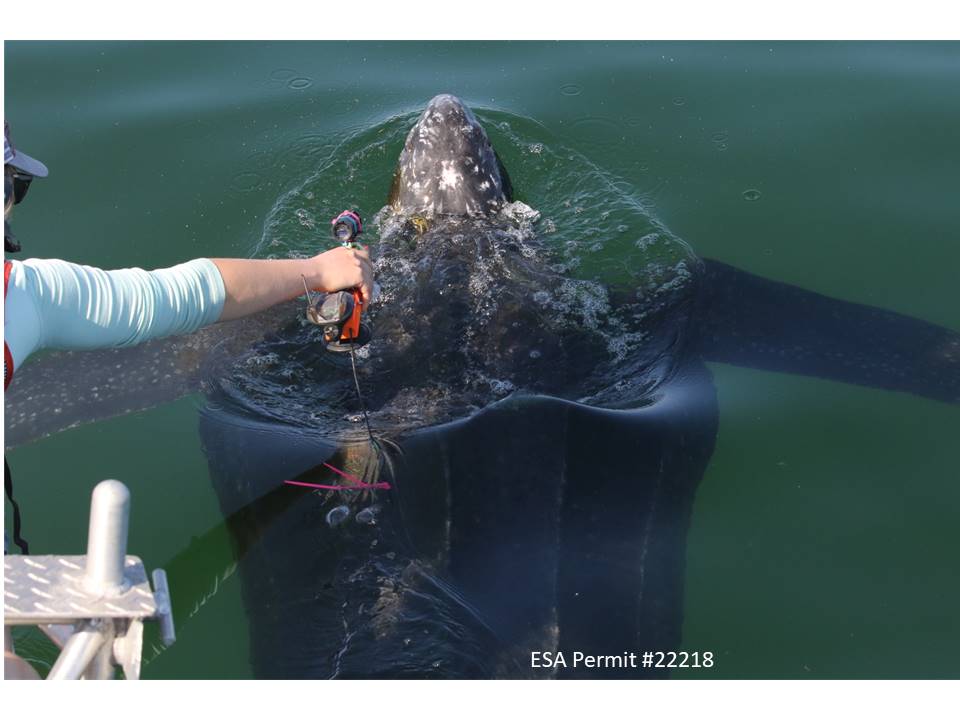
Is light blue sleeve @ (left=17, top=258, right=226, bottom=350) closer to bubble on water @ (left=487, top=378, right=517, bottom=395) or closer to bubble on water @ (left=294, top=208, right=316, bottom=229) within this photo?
bubble on water @ (left=487, top=378, right=517, bottom=395)

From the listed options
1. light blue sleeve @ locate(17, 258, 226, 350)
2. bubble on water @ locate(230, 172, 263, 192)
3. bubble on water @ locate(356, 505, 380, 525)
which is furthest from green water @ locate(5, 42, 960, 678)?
light blue sleeve @ locate(17, 258, 226, 350)

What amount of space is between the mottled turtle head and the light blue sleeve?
3543 mm

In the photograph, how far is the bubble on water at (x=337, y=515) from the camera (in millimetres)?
5590

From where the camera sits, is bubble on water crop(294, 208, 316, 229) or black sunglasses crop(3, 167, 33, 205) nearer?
black sunglasses crop(3, 167, 33, 205)

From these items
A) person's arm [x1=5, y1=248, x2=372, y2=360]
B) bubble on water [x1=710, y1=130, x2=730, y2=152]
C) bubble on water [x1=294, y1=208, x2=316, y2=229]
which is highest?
bubble on water [x1=710, y1=130, x2=730, y2=152]

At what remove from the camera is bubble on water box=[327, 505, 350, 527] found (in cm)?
559

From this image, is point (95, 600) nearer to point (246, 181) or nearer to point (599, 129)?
point (246, 181)

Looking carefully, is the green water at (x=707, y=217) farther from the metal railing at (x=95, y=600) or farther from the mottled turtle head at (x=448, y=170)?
the metal railing at (x=95, y=600)

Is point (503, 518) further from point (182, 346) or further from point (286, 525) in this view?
point (182, 346)

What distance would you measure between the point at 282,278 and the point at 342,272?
38 cm

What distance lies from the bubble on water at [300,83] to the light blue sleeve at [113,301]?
5799mm

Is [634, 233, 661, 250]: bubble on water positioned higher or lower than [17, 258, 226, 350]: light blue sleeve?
lower

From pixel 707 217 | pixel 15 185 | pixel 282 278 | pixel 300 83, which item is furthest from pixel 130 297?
pixel 300 83

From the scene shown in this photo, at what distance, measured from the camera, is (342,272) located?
216 inches
